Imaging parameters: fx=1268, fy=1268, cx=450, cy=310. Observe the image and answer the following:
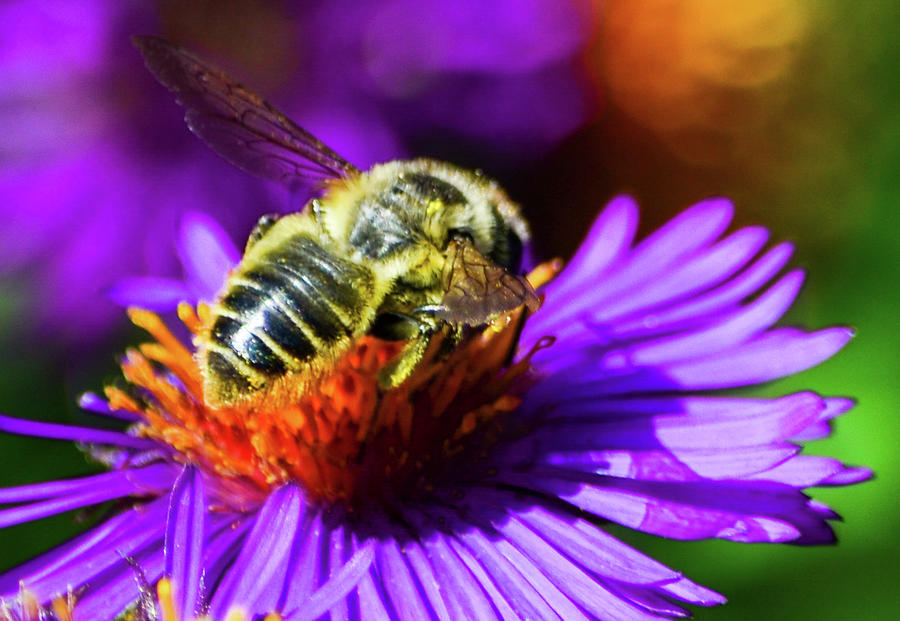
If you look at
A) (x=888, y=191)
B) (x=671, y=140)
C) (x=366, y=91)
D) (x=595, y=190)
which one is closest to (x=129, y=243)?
(x=366, y=91)

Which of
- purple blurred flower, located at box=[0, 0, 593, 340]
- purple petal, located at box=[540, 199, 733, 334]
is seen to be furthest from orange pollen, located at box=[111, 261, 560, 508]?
purple blurred flower, located at box=[0, 0, 593, 340]

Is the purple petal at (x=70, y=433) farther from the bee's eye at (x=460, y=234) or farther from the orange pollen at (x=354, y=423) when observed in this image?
the bee's eye at (x=460, y=234)

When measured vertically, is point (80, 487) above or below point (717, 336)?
below

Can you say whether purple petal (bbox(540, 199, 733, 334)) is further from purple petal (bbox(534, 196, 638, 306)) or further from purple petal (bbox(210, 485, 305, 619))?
purple petal (bbox(210, 485, 305, 619))

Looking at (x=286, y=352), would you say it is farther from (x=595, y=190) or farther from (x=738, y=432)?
(x=595, y=190)

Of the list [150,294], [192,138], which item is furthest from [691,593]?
[192,138]

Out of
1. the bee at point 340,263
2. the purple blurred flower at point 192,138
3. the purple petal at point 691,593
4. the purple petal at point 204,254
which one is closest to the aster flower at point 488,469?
the purple petal at point 691,593

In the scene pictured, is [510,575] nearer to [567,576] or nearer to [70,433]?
[567,576]
